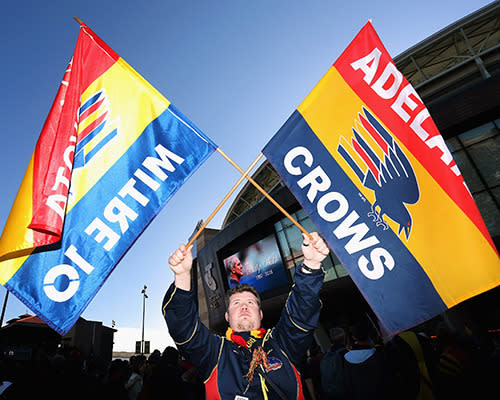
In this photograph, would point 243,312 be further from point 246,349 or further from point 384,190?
point 384,190

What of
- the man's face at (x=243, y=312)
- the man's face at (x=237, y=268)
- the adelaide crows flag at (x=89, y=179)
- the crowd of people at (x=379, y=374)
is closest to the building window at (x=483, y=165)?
the crowd of people at (x=379, y=374)

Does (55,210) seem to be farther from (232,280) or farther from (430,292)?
(232,280)

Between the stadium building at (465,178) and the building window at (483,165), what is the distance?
0.03 meters

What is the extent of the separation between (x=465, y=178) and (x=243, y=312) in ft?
43.6

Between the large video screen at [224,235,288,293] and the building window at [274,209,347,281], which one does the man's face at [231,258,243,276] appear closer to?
the large video screen at [224,235,288,293]

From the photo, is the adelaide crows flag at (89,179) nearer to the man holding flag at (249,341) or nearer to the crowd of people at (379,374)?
the man holding flag at (249,341)

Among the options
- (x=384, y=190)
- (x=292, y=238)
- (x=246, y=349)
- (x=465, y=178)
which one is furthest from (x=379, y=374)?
(x=292, y=238)

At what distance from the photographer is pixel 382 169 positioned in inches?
111

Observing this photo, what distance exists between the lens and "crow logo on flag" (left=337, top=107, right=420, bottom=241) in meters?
2.64

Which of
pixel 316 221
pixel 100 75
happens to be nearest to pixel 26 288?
pixel 100 75

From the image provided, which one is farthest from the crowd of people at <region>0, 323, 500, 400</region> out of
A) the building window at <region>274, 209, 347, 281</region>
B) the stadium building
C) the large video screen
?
the large video screen

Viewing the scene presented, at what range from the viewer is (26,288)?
2.38 m

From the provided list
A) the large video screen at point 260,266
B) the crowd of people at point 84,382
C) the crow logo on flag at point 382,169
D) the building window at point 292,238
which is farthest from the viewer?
the large video screen at point 260,266

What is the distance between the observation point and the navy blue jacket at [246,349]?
2107 millimetres
